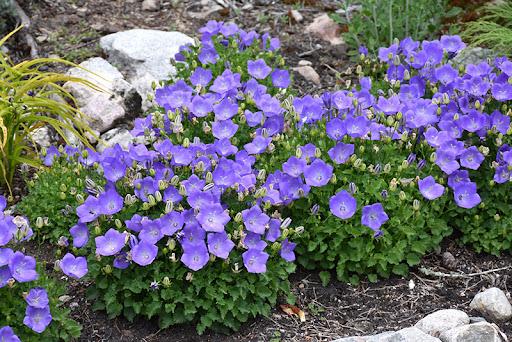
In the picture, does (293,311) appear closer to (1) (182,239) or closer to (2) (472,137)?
(1) (182,239)

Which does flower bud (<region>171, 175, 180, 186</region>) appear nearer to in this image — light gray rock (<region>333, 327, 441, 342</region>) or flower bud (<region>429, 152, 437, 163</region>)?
light gray rock (<region>333, 327, 441, 342</region>)

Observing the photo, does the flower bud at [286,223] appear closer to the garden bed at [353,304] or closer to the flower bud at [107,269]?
the garden bed at [353,304]

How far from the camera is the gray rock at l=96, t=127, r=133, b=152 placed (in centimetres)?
514

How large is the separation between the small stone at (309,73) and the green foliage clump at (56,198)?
2.21 m

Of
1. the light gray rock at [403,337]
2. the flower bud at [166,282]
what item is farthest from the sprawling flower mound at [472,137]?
the flower bud at [166,282]

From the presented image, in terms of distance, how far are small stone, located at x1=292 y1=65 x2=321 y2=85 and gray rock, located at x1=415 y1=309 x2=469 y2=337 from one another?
2582 mm

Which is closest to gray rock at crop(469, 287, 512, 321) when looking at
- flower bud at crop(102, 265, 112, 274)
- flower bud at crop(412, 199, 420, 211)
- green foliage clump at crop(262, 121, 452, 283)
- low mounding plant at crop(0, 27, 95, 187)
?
green foliage clump at crop(262, 121, 452, 283)

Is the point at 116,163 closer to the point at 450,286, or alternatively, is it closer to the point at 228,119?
the point at 228,119

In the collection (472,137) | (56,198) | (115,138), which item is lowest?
(115,138)

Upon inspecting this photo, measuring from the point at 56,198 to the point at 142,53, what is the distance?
6.66ft

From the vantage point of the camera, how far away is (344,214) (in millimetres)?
3828

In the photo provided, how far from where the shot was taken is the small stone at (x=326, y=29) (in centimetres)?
645

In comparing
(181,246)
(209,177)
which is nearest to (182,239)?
(181,246)

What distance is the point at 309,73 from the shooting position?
5957mm
